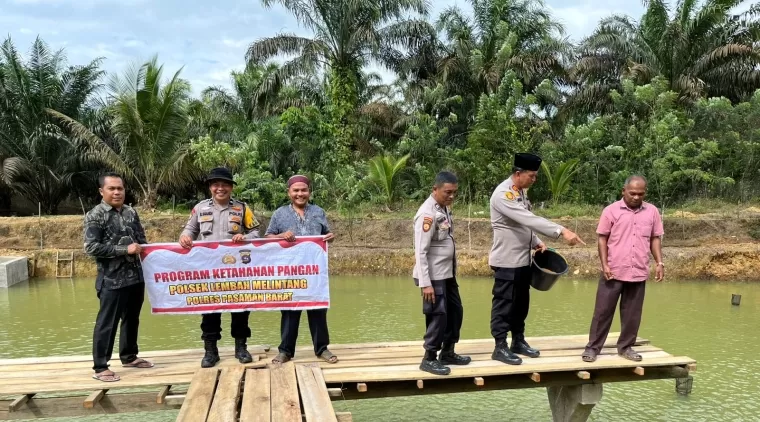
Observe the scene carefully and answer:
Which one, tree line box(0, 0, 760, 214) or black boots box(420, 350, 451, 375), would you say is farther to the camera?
tree line box(0, 0, 760, 214)

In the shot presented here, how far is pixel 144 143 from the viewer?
15727 millimetres

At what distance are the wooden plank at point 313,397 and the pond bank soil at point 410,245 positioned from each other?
9.38 metres

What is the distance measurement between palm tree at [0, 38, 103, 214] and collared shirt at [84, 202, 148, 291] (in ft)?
54.4

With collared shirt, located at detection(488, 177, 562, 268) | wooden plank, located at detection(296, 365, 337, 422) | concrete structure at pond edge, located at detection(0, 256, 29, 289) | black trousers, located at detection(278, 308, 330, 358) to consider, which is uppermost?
collared shirt, located at detection(488, 177, 562, 268)

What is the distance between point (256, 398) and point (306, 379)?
416mm

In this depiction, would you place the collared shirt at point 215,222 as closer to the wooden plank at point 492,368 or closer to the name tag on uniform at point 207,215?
the name tag on uniform at point 207,215

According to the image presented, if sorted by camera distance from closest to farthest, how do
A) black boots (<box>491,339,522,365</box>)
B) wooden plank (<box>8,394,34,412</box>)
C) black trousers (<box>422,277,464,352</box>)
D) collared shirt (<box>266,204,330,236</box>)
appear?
wooden plank (<box>8,394,34,412</box>), black trousers (<box>422,277,464,352</box>), black boots (<box>491,339,522,365</box>), collared shirt (<box>266,204,330,236</box>)

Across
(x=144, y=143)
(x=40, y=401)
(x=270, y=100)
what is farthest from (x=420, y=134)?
(x=40, y=401)

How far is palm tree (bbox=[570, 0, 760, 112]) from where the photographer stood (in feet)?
53.0

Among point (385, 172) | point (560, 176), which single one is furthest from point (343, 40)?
point (560, 176)

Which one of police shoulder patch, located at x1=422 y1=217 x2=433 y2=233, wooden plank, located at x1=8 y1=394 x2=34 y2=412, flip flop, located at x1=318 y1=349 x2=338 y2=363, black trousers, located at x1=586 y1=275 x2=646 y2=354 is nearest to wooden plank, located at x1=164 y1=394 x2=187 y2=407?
wooden plank, located at x1=8 y1=394 x2=34 y2=412

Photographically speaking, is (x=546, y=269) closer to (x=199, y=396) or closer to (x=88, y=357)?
(x=199, y=396)

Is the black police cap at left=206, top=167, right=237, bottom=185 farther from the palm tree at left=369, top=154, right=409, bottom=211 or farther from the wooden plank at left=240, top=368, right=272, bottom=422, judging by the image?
the palm tree at left=369, top=154, right=409, bottom=211

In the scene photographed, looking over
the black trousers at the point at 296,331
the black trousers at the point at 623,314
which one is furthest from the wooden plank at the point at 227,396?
the black trousers at the point at 623,314
